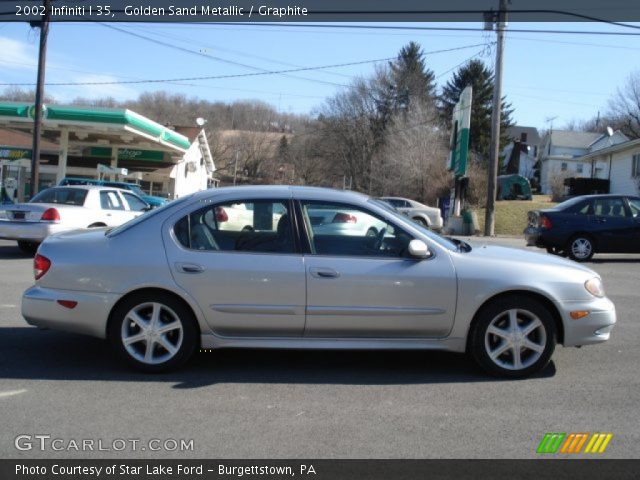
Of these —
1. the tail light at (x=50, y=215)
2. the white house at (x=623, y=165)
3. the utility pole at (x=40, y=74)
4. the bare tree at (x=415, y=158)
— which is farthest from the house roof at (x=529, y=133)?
the tail light at (x=50, y=215)

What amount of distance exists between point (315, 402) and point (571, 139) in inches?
3182

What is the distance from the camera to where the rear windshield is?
522 inches

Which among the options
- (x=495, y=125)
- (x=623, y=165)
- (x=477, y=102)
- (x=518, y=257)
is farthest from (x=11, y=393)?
(x=477, y=102)

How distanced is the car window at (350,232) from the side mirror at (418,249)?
12cm

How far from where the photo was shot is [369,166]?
59.3 m

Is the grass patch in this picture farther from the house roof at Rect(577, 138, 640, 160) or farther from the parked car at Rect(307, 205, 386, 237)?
the parked car at Rect(307, 205, 386, 237)

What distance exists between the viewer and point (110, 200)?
45.8ft

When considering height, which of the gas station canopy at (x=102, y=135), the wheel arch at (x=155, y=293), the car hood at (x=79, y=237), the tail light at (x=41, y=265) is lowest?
the wheel arch at (x=155, y=293)

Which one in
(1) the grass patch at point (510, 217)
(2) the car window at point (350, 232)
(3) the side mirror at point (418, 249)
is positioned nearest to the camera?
(3) the side mirror at point (418, 249)

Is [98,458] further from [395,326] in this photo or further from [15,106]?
[15,106]

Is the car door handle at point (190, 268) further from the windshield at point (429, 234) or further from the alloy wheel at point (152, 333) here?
the windshield at point (429, 234)

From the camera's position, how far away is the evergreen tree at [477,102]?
186 feet

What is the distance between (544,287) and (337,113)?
2318 inches

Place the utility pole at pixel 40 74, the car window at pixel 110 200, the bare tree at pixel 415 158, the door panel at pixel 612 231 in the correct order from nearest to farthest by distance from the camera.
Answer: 1. the car window at pixel 110 200
2. the door panel at pixel 612 231
3. the utility pole at pixel 40 74
4. the bare tree at pixel 415 158
